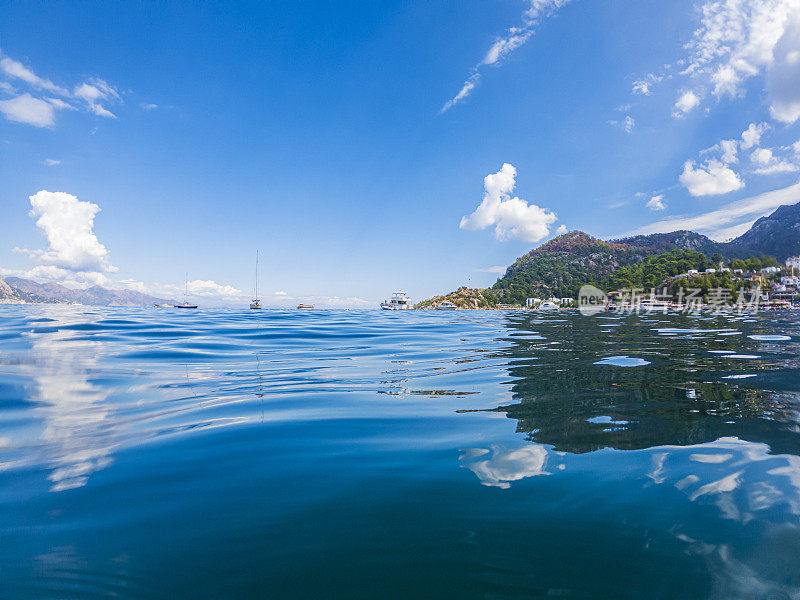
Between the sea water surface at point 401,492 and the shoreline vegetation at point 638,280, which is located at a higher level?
the shoreline vegetation at point 638,280

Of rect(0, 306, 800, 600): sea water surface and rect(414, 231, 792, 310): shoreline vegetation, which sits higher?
rect(414, 231, 792, 310): shoreline vegetation

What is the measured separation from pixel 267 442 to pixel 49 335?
13.7 m

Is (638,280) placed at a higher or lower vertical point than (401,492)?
higher

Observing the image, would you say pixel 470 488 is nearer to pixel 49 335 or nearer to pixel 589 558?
pixel 589 558

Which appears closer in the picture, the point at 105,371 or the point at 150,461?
the point at 150,461

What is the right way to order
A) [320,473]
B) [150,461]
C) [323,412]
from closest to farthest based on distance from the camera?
[320,473], [150,461], [323,412]

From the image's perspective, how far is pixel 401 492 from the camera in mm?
2328

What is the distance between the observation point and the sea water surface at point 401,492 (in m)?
1.60

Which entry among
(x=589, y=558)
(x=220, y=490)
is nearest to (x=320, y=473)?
(x=220, y=490)

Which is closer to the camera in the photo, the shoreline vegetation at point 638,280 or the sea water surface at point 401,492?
the sea water surface at point 401,492

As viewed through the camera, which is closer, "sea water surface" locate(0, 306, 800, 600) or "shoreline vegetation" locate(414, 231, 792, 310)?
"sea water surface" locate(0, 306, 800, 600)

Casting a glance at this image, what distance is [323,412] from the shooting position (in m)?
4.14

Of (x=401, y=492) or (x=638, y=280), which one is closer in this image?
(x=401, y=492)

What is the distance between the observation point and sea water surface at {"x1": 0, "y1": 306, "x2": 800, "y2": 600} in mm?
1599
